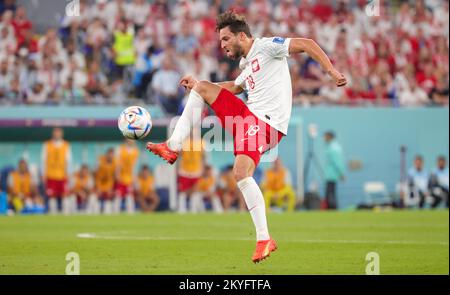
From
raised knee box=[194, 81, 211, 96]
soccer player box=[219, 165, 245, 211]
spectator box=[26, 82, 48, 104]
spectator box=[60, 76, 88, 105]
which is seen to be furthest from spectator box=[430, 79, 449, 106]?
raised knee box=[194, 81, 211, 96]

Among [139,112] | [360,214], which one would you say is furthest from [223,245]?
[360,214]

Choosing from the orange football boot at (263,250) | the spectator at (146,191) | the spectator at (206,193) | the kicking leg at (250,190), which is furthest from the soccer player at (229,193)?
the orange football boot at (263,250)

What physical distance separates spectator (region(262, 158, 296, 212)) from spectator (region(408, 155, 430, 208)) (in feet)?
10.9

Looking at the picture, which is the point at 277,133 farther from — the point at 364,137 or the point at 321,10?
the point at 321,10

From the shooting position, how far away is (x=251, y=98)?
36.6ft

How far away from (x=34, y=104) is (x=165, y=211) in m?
4.35

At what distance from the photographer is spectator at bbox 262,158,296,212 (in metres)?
25.3

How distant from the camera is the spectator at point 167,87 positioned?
2578 centimetres

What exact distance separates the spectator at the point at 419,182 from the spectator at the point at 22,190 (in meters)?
9.78

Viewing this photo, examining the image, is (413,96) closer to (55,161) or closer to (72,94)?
(72,94)

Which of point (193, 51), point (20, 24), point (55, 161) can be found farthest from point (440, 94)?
point (20, 24)

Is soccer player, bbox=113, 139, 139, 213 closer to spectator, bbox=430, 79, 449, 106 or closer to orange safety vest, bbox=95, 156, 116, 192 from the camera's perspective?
orange safety vest, bbox=95, 156, 116, 192

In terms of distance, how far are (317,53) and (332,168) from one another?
14914 millimetres

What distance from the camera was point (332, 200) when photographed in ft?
84.3
